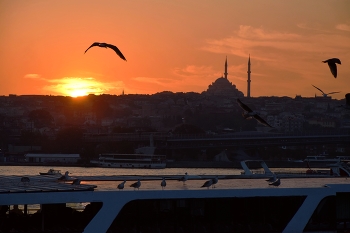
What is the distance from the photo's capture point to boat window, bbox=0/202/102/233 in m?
9.66

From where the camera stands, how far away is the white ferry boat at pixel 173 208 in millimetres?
9617

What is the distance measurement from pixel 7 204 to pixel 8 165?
146ft

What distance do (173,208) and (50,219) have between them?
3.76ft

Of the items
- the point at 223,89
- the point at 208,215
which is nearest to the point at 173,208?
the point at 208,215

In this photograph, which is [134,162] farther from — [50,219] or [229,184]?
[50,219]

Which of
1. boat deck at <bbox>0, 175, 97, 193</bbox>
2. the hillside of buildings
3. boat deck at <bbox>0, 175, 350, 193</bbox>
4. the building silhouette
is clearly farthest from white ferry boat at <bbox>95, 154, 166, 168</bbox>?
the building silhouette

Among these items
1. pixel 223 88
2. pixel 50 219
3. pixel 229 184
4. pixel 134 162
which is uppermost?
pixel 223 88

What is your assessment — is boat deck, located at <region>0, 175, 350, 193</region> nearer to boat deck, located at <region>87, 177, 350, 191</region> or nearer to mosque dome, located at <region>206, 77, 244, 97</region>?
boat deck, located at <region>87, 177, 350, 191</region>

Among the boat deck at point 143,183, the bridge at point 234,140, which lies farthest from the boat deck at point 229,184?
the bridge at point 234,140

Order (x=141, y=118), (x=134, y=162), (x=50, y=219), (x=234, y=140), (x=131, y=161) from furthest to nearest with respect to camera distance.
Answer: (x=141, y=118)
(x=234, y=140)
(x=131, y=161)
(x=134, y=162)
(x=50, y=219)

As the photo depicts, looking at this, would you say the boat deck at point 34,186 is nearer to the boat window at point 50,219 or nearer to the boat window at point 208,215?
the boat window at point 50,219

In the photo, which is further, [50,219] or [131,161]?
[131,161]

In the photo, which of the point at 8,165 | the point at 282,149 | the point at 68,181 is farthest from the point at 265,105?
the point at 68,181

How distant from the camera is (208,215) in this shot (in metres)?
9.95
